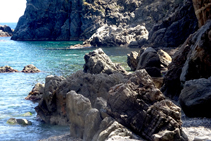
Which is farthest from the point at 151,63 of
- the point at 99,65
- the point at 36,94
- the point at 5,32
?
the point at 5,32

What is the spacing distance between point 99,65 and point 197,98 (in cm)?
1421

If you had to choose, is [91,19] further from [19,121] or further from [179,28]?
[19,121]

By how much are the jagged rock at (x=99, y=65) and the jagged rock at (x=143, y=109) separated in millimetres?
13746

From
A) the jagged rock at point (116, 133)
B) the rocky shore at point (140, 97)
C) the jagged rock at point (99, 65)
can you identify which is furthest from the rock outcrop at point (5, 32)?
the jagged rock at point (116, 133)

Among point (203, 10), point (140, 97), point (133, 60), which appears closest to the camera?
point (140, 97)

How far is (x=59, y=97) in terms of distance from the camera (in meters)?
17.5

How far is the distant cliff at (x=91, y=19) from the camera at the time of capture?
8681cm

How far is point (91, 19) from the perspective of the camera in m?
121

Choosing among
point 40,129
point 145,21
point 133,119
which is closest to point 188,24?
point 40,129

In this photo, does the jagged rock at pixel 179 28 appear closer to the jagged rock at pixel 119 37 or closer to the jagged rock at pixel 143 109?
the jagged rock at pixel 119 37

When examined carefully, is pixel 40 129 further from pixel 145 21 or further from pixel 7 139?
pixel 145 21

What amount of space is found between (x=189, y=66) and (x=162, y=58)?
17.7 meters

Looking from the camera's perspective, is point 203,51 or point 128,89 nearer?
point 128,89

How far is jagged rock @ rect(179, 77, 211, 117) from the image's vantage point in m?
11.7
